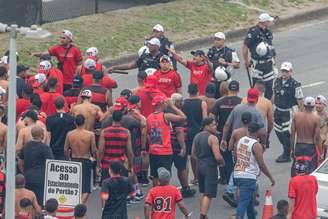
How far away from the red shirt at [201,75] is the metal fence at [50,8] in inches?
290

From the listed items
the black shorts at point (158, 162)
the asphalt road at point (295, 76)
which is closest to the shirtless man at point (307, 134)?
the asphalt road at point (295, 76)

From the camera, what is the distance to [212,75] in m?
25.4

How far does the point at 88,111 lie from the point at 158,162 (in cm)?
136

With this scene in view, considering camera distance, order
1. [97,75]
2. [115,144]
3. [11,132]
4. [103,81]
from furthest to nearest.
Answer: [103,81], [97,75], [115,144], [11,132]

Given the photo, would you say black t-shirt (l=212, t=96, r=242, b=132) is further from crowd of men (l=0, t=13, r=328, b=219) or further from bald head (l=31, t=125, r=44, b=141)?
bald head (l=31, t=125, r=44, b=141)

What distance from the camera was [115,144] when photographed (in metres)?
21.4

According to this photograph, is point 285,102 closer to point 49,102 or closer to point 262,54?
point 262,54

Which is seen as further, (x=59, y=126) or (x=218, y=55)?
(x=218, y=55)

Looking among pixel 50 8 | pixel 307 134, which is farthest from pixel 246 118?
pixel 50 8

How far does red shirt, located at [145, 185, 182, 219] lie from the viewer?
19484mm

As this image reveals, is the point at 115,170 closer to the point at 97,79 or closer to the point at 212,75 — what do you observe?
the point at 97,79

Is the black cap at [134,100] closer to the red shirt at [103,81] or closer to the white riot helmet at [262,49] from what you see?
the red shirt at [103,81]

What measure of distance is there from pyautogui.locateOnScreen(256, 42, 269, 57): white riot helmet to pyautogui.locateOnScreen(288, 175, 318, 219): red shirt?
7.45 metres

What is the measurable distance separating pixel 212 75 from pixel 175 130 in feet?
10.2
